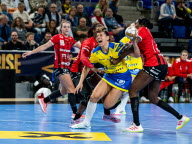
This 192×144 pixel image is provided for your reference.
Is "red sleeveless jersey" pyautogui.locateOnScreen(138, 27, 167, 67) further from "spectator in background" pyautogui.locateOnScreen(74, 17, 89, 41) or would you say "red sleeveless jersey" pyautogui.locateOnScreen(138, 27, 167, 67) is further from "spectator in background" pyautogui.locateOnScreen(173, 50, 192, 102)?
"spectator in background" pyautogui.locateOnScreen(74, 17, 89, 41)

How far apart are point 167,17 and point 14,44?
264 inches

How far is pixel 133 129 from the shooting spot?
23.1 ft

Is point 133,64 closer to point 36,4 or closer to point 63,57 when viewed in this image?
point 63,57

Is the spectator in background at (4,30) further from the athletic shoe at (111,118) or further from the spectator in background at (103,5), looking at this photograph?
the athletic shoe at (111,118)

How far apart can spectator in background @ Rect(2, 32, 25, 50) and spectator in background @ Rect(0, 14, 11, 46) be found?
0.50 meters

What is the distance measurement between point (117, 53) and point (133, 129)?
1.14 m

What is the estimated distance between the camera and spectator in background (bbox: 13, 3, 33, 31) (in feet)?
48.5

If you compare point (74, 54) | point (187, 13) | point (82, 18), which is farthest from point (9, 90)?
point (187, 13)

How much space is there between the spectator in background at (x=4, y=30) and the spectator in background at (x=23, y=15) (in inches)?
33.1

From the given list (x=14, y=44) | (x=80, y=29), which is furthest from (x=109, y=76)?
(x=80, y=29)

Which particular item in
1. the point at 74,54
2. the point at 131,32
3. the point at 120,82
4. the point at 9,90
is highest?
the point at 131,32

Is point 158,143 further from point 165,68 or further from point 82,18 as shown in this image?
point 82,18

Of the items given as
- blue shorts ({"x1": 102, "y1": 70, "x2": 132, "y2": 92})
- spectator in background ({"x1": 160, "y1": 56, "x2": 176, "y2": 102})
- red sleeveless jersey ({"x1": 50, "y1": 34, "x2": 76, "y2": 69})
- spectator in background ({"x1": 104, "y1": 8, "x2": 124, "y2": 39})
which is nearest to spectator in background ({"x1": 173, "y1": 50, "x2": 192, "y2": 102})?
spectator in background ({"x1": 160, "y1": 56, "x2": 176, "y2": 102})

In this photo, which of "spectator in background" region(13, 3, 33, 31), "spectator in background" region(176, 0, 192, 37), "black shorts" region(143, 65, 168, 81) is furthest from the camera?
"spectator in background" region(176, 0, 192, 37)
